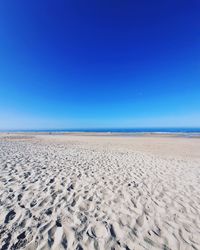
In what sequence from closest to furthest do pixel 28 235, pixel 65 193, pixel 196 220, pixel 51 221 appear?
pixel 28 235, pixel 51 221, pixel 196 220, pixel 65 193

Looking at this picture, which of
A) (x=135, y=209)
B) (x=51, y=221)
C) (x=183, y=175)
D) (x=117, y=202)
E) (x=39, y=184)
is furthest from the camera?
(x=183, y=175)

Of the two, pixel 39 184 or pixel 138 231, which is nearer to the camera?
pixel 138 231

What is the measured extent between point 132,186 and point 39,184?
351cm

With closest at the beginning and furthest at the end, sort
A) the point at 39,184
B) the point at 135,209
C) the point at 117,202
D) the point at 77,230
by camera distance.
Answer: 1. the point at 77,230
2. the point at 135,209
3. the point at 117,202
4. the point at 39,184

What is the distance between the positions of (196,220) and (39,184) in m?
4.96

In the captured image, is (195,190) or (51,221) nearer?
(51,221)

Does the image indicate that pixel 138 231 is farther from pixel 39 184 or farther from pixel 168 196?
pixel 39 184

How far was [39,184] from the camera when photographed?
516 cm

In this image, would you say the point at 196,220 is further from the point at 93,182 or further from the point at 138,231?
the point at 93,182

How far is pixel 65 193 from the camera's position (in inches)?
180

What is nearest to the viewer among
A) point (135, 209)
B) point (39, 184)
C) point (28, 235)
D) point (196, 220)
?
point (28, 235)

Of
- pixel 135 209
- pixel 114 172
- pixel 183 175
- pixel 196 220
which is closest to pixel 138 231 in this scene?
pixel 135 209

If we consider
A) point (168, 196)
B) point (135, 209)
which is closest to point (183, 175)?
point (168, 196)

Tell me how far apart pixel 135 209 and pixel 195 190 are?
2.89 metres
